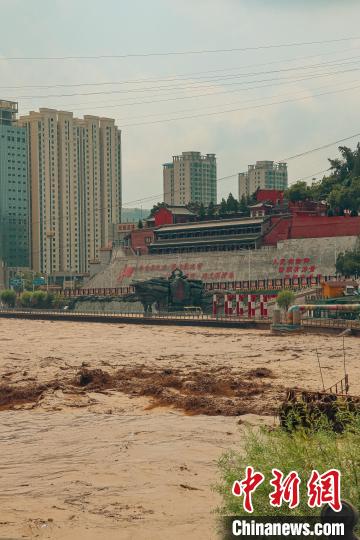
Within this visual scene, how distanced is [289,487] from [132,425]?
1710 centimetres

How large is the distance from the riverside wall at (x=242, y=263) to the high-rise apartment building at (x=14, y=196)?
195 feet

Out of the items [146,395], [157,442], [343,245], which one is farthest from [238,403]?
[343,245]

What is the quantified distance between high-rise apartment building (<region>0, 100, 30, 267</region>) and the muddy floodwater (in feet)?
427

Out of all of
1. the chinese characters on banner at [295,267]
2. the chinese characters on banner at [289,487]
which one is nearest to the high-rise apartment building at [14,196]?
the chinese characters on banner at [295,267]

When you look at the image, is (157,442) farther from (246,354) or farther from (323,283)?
(323,283)

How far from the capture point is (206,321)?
88.2 meters

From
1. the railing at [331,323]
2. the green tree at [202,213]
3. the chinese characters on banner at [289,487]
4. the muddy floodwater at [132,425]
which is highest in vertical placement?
the green tree at [202,213]

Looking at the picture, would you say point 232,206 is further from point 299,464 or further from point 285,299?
point 299,464

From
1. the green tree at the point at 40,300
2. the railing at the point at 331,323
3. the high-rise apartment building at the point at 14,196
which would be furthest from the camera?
the high-rise apartment building at the point at 14,196

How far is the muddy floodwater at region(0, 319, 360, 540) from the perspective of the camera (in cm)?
2070

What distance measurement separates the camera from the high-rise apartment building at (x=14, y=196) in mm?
193125

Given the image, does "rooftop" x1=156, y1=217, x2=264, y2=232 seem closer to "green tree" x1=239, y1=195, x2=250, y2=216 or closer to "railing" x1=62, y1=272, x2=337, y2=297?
"green tree" x1=239, y1=195, x2=250, y2=216

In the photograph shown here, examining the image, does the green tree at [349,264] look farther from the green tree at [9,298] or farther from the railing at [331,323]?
the green tree at [9,298]

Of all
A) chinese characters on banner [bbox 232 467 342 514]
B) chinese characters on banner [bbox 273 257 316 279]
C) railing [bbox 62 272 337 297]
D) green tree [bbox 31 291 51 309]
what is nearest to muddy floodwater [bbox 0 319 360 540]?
chinese characters on banner [bbox 232 467 342 514]
